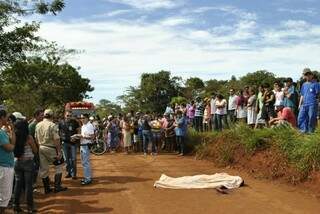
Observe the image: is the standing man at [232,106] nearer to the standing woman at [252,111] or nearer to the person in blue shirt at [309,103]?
the standing woman at [252,111]

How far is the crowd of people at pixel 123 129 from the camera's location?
11281 mm

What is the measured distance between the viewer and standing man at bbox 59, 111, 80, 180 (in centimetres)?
1602

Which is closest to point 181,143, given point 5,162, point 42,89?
point 5,162

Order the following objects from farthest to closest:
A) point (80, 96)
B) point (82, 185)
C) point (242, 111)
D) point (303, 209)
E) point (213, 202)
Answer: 1. point (80, 96)
2. point (242, 111)
3. point (82, 185)
4. point (213, 202)
5. point (303, 209)

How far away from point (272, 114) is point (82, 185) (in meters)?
6.86

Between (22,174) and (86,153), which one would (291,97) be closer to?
→ (86,153)

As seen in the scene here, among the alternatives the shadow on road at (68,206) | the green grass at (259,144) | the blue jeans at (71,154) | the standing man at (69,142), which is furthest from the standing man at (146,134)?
the shadow on road at (68,206)

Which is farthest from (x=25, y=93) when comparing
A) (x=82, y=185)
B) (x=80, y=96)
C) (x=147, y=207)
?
(x=147, y=207)

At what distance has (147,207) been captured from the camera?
11594mm

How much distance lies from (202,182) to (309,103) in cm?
361

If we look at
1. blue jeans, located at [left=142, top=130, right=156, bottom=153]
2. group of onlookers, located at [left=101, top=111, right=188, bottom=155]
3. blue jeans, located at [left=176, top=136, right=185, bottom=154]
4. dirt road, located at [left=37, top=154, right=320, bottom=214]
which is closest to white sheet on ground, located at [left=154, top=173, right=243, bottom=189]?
dirt road, located at [left=37, top=154, right=320, bottom=214]

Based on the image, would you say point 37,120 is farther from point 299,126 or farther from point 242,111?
point 242,111

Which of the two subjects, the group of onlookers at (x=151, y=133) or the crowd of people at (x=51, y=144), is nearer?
the crowd of people at (x=51, y=144)

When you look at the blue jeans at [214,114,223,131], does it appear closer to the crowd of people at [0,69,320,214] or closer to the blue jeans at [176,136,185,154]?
the crowd of people at [0,69,320,214]
